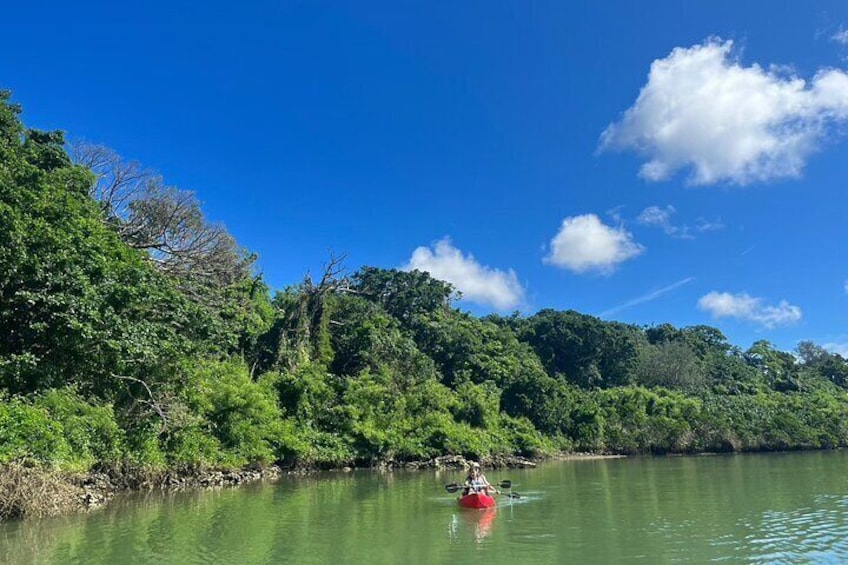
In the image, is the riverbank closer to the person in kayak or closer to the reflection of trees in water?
the reflection of trees in water

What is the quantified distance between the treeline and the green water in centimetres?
324

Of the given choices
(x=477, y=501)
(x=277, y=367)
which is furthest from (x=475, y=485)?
(x=277, y=367)

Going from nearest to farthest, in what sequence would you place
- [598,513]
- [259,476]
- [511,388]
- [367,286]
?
[598,513] < [259,476] < [511,388] < [367,286]

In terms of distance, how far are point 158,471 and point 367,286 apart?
4310 centimetres

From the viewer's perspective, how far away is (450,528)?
1491 centimetres

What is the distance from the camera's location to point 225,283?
40.6 m

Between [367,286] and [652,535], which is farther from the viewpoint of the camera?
[367,286]

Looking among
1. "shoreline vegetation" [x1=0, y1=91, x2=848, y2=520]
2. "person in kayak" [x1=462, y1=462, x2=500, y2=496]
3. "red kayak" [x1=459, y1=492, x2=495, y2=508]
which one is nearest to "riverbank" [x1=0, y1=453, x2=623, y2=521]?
"shoreline vegetation" [x1=0, y1=91, x2=848, y2=520]

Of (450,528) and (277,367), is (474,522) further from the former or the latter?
(277,367)

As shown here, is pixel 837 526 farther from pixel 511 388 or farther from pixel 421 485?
pixel 511 388

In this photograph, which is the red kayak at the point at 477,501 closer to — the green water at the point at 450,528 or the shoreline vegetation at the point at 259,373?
the green water at the point at 450,528

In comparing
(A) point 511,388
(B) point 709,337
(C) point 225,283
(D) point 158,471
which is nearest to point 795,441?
(A) point 511,388

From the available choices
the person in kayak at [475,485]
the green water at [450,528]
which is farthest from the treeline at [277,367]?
the person in kayak at [475,485]

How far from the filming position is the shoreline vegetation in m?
16.5
